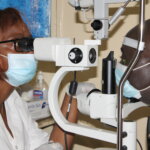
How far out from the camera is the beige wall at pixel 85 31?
6.19 ft

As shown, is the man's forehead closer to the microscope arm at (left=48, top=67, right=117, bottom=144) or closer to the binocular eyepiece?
the binocular eyepiece

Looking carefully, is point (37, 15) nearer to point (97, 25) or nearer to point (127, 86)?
point (97, 25)

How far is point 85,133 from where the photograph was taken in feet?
3.68

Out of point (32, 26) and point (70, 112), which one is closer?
point (70, 112)

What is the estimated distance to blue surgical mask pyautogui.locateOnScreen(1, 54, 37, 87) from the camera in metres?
1.43

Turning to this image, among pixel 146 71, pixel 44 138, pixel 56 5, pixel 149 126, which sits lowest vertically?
pixel 44 138

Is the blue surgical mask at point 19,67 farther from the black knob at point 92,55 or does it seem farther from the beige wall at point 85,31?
the beige wall at point 85,31

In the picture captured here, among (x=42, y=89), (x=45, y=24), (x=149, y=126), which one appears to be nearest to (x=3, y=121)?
(x=42, y=89)

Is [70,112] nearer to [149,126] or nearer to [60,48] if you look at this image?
[149,126]

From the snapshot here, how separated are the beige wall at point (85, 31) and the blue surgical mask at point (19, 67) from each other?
0.64 m

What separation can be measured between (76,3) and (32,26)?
568 millimetres

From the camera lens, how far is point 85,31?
2066 mm

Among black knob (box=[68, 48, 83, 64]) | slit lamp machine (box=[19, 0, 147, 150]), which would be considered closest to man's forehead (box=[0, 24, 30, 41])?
slit lamp machine (box=[19, 0, 147, 150])

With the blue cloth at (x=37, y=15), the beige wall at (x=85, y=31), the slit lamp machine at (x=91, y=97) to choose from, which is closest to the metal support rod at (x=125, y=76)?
the slit lamp machine at (x=91, y=97)
